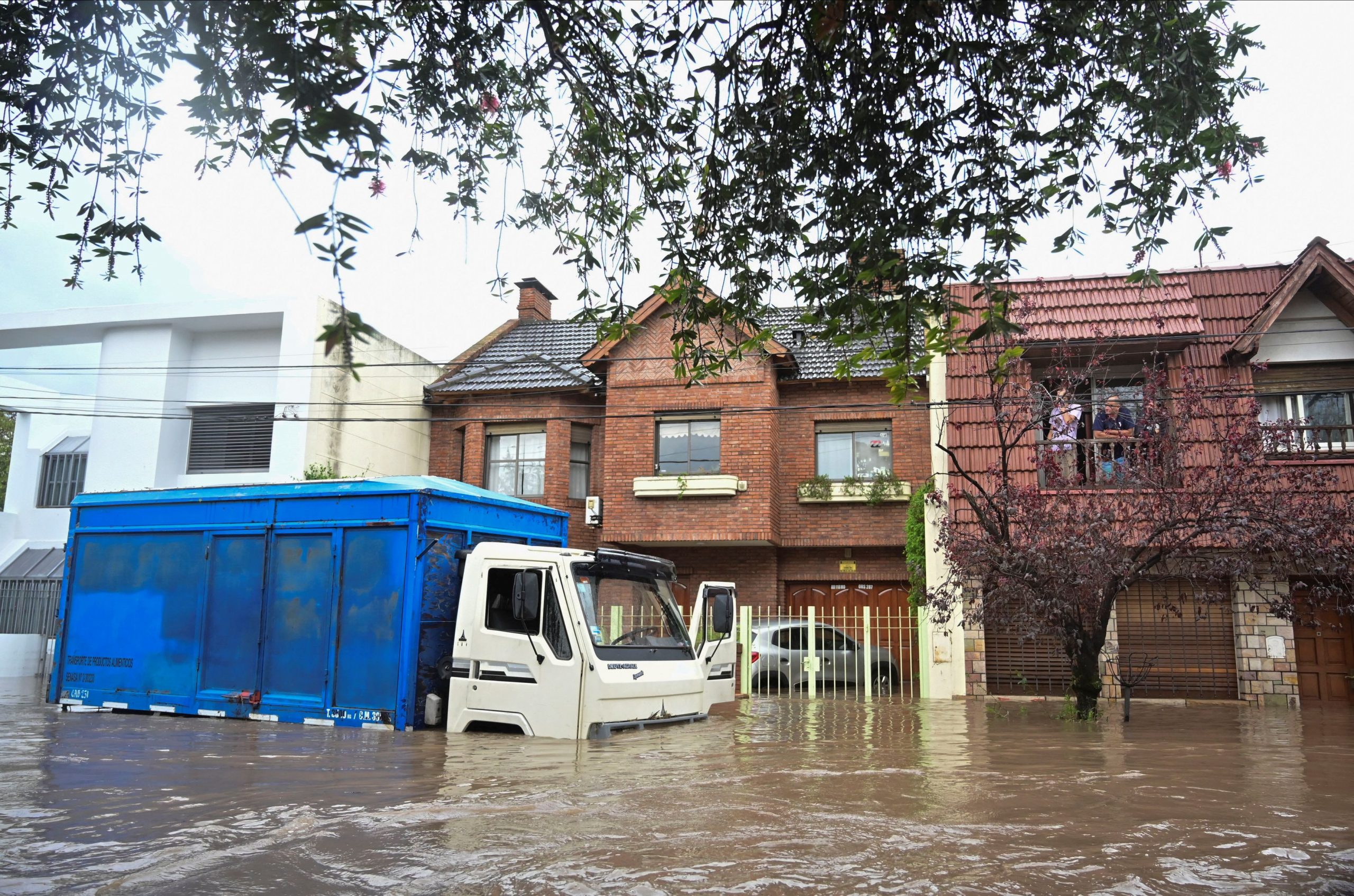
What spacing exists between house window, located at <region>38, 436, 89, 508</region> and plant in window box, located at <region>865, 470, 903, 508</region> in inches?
724

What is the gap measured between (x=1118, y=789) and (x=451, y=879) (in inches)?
205

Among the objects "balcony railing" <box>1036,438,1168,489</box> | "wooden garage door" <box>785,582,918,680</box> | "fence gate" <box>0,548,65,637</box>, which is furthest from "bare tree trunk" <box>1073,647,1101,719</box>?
"fence gate" <box>0,548,65,637</box>

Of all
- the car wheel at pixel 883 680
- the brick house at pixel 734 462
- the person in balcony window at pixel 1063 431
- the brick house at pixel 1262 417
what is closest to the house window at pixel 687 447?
the brick house at pixel 734 462

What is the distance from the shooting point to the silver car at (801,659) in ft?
57.9

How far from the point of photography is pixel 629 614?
435 inches

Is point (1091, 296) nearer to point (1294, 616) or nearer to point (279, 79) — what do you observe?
point (1294, 616)

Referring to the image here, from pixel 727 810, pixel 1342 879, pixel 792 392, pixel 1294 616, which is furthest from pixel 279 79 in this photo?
pixel 792 392

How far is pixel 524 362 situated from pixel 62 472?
11528mm

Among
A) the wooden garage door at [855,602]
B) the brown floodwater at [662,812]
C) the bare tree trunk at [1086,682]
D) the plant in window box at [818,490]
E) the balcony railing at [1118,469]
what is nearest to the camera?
the brown floodwater at [662,812]

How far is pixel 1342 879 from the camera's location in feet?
16.2

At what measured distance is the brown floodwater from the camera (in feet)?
16.4

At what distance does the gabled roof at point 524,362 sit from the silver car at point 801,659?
762cm

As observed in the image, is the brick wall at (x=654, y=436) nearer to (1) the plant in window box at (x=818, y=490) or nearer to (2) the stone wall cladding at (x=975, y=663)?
(1) the plant in window box at (x=818, y=490)

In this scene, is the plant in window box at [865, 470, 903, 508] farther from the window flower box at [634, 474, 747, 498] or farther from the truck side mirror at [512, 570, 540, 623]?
the truck side mirror at [512, 570, 540, 623]
